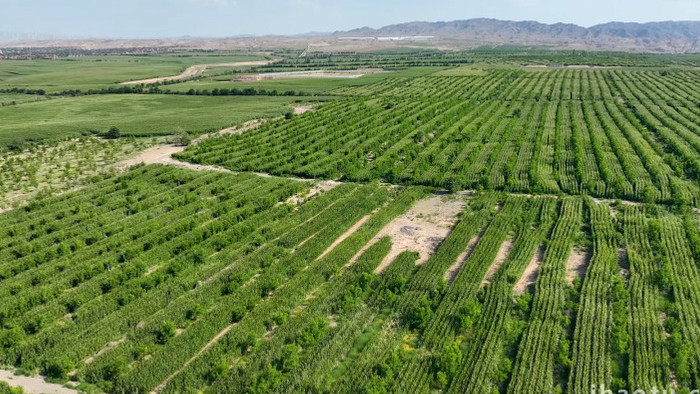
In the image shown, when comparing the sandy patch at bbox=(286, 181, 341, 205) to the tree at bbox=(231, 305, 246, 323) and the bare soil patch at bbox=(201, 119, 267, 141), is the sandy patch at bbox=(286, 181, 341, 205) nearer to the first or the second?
the tree at bbox=(231, 305, 246, 323)

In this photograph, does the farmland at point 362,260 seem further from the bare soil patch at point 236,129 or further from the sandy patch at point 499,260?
the bare soil patch at point 236,129

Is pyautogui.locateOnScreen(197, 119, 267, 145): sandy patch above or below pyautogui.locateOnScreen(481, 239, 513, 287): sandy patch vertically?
above

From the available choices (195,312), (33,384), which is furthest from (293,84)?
(33,384)

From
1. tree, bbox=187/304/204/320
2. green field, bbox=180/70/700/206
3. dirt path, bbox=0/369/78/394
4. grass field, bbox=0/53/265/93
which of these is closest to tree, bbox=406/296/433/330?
tree, bbox=187/304/204/320

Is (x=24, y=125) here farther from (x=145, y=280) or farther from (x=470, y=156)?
(x=470, y=156)

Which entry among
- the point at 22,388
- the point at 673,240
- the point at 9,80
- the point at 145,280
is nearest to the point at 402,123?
the point at 673,240

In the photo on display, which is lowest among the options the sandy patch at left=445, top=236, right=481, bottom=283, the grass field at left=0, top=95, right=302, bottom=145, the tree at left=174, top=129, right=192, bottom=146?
the sandy patch at left=445, top=236, right=481, bottom=283
